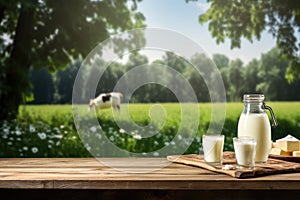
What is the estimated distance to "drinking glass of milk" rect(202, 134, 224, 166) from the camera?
164cm

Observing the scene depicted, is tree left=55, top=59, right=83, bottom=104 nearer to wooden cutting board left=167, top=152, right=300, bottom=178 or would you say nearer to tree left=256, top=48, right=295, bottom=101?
tree left=256, top=48, right=295, bottom=101

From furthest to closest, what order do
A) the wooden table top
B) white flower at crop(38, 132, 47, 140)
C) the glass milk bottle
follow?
white flower at crop(38, 132, 47, 140)
the glass milk bottle
the wooden table top

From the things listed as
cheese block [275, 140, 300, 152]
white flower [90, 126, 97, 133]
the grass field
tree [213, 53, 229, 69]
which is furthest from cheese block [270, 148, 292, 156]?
tree [213, 53, 229, 69]

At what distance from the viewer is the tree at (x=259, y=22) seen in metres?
3.83

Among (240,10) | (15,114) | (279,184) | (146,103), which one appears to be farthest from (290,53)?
(279,184)

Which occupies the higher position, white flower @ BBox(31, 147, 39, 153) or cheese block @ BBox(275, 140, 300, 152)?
cheese block @ BBox(275, 140, 300, 152)

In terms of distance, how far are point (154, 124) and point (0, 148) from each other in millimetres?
2400

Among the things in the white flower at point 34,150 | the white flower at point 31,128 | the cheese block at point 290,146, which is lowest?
the white flower at point 34,150

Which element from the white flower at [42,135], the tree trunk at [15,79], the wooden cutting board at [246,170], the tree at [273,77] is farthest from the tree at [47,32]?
the wooden cutting board at [246,170]

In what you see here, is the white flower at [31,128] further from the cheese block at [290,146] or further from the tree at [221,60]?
the cheese block at [290,146]

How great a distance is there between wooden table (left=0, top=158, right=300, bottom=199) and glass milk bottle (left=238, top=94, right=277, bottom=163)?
0.20 metres

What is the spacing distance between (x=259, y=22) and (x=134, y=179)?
2720 mm

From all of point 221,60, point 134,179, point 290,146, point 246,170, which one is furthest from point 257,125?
point 221,60

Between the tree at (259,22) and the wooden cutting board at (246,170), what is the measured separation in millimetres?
2108
